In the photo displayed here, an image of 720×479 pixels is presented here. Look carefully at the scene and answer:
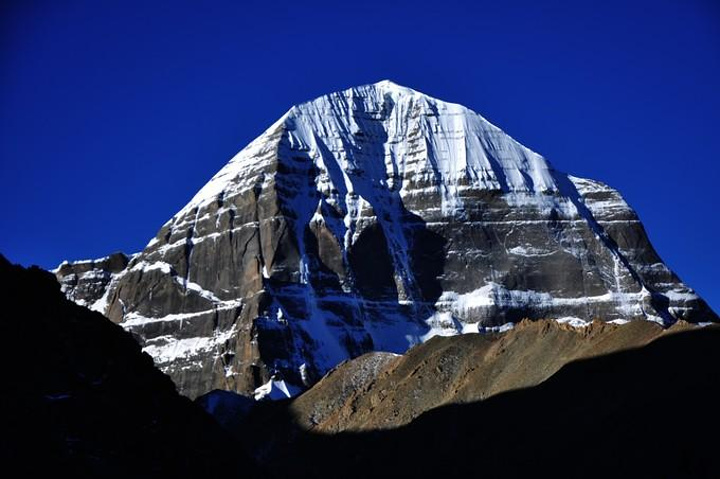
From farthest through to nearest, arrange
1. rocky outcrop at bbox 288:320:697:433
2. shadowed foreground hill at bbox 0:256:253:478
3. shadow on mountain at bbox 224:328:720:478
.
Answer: rocky outcrop at bbox 288:320:697:433
shadow on mountain at bbox 224:328:720:478
shadowed foreground hill at bbox 0:256:253:478

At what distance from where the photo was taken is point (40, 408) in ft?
289

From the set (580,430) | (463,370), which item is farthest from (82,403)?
(463,370)

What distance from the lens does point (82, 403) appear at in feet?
304

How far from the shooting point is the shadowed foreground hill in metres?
85.1

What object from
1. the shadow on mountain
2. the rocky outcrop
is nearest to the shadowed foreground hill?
the shadow on mountain

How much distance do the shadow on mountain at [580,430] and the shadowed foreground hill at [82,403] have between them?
29.5 metres

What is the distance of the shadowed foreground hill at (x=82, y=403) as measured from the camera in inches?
3351

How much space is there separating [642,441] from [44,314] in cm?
4756

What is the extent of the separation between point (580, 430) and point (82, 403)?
4975cm

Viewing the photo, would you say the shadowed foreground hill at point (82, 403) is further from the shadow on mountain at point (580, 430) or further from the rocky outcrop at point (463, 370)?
the rocky outcrop at point (463, 370)

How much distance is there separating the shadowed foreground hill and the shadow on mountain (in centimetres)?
2954

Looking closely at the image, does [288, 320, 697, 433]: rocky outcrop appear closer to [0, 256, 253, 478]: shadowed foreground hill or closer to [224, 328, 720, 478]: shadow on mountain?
[224, 328, 720, 478]: shadow on mountain

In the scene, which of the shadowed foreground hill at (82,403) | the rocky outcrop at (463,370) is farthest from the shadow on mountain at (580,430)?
the shadowed foreground hill at (82,403)

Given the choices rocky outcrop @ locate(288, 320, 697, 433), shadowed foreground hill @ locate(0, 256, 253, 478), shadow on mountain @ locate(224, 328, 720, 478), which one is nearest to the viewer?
shadowed foreground hill @ locate(0, 256, 253, 478)
